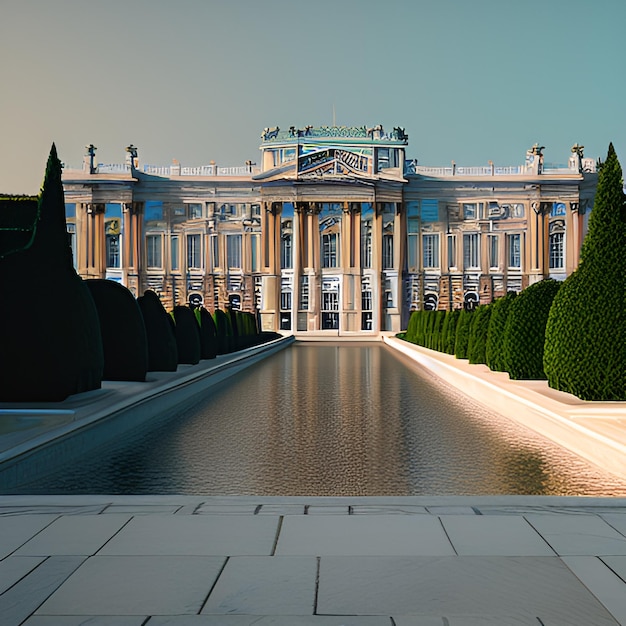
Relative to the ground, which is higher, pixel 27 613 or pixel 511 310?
pixel 511 310

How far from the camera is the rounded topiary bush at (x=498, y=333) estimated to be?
14.6 m

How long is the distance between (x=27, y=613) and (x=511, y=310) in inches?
425

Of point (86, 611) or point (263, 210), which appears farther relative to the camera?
point (263, 210)

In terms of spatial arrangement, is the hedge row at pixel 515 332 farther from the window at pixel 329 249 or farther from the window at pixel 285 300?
the window at pixel 329 249

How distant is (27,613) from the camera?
333 cm

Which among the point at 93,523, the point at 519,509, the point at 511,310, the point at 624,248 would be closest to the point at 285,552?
the point at 93,523

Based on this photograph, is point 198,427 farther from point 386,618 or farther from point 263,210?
point 263,210

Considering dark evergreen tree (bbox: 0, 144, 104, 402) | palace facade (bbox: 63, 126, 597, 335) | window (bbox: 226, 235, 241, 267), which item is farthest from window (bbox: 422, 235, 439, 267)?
dark evergreen tree (bbox: 0, 144, 104, 402)

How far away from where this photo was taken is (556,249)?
6328cm

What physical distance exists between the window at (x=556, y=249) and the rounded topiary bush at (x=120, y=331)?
5529 centimetres

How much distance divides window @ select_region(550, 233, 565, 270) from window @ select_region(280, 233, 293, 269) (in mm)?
21946

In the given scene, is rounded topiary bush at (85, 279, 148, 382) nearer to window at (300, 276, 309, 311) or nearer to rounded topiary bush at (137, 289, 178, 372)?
rounded topiary bush at (137, 289, 178, 372)

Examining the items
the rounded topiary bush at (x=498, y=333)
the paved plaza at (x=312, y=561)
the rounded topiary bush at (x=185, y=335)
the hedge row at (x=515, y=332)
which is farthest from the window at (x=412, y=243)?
the paved plaza at (x=312, y=561)

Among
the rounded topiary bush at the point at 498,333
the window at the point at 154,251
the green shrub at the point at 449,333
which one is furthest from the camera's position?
the window at the point at 154,251
